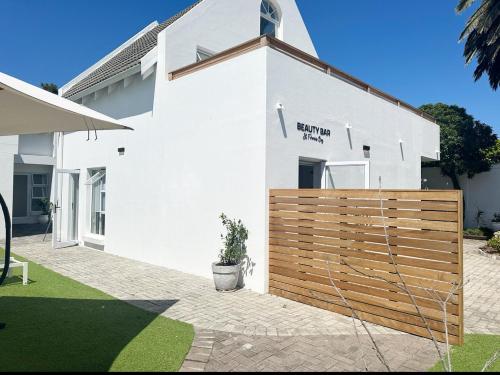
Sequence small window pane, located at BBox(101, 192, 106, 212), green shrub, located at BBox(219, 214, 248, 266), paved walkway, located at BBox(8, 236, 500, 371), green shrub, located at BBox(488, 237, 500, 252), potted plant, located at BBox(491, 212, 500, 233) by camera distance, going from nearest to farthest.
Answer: paved walkway, located at BBox(8, 236, 500, 371), green shrub, located at BBox(219, 214, 248, 266), small window pane, located at BBox(101, 192, 106, 212), green shrub, located at BBox(488, 237, 500, 252), potted plant, located at BBox(491, 212, 500, 233)

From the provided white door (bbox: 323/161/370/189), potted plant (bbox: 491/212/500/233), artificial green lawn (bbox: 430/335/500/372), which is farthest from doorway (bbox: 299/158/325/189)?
potted plant (bbox: 491/212/500/233)

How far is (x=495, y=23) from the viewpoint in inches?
592

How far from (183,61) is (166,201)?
4276mm

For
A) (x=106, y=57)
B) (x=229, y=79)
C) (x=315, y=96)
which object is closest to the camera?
(x=229, y=79)

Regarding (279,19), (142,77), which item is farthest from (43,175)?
(279,19)

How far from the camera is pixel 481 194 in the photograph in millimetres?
20188

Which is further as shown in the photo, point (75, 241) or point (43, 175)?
point (43, 175)

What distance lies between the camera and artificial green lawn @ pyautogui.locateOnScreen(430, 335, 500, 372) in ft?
13.9

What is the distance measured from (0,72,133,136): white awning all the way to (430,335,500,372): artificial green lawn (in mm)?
5488

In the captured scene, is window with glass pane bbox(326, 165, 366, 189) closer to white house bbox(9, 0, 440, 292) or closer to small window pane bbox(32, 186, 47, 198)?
white house bbox(9, 0, 440, 292)

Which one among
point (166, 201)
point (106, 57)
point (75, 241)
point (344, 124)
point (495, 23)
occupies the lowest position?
point (75, 241)

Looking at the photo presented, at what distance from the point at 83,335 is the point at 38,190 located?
826 inches

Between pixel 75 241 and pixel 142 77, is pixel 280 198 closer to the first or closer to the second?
pixel 142 77

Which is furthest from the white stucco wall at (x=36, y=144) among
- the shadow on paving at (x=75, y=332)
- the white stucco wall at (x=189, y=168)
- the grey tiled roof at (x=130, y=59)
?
the shadow on paving at (x=75, y=332)
